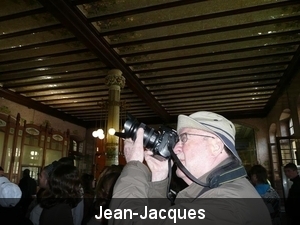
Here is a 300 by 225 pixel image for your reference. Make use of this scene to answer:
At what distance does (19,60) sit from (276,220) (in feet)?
18.3

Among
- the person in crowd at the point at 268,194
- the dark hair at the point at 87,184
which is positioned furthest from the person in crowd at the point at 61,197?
the person in crowd at the point at 268,194

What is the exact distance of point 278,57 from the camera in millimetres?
5238

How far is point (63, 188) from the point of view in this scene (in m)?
1.81

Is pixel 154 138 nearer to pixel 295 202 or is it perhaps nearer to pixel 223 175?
pixel 223 175

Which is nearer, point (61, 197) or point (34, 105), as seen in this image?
point (61, 197)

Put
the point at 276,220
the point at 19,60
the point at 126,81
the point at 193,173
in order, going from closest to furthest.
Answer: the point at 193,173, the point at 276,220, the point at 19,60, the point at 126,81

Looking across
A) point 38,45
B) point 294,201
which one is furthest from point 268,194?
point 38,45

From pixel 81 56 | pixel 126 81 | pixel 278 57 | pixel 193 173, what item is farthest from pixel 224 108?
pixel 193 173

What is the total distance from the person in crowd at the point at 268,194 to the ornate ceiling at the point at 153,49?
2424 mm

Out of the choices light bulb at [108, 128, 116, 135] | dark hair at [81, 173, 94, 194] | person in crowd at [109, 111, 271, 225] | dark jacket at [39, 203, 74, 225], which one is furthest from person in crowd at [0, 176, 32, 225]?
light bulb at [108, 128, 116, 135]

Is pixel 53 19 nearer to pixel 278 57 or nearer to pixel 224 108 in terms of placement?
pixel 278 57

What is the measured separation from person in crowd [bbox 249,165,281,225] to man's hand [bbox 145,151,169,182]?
79.1 inches

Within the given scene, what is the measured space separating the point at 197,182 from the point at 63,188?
1.23 metres

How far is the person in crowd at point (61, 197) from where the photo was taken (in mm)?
1652
